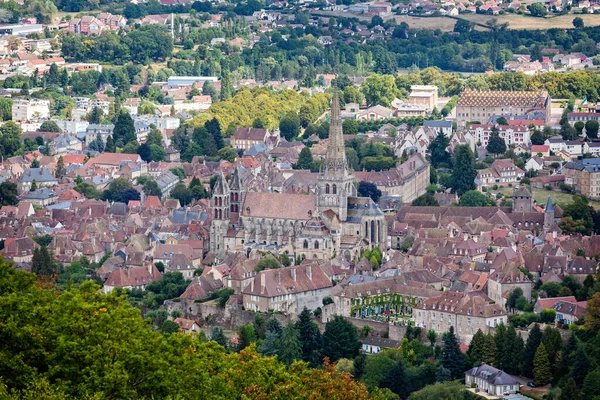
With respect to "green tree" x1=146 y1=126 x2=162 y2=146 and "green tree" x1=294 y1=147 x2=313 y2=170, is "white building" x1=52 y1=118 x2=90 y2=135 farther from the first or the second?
"green tree" x1=294 y1=147 x2=313 y2=170

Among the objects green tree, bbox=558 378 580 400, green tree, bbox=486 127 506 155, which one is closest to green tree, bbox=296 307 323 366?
green tree, bbox=558 378 580 400

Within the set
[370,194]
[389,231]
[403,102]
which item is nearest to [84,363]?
[389,231]

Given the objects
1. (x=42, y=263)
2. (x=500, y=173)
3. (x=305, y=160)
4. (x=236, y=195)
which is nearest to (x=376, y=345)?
(x=236, y=195)

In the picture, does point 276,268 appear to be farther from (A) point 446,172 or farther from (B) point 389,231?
(A) point 446,172

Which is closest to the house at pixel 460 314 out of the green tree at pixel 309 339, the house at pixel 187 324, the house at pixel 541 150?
the green tree at pixel 309 339

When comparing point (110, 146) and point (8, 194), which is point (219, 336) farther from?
point (110, 146)

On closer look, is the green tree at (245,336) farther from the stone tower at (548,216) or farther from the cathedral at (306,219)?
the stone tower at (548,216)

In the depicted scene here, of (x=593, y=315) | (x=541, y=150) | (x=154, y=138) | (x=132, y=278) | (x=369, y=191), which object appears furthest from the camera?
(x=154, y=138)
